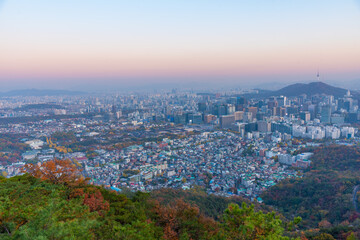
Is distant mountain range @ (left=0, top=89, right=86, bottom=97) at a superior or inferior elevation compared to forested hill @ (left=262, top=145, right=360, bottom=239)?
superior

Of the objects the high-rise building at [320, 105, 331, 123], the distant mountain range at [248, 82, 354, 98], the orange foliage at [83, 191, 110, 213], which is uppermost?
the distant mountain range at [248, 82, 354, 98]

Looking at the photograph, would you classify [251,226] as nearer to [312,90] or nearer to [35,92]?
[312,90]

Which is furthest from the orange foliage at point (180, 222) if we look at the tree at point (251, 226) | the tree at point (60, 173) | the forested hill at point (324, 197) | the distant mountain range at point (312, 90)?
the distant mountain range at point (312, 90)

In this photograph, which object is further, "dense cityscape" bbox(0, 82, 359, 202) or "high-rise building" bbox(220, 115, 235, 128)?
"high-rise building" bbox(220, 115, 235, 128)

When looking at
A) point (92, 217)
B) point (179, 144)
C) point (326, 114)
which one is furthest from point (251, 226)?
point (326, 114)

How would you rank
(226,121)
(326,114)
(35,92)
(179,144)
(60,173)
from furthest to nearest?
(35,92), (226,121), (326,114), (179,144), (60,173)

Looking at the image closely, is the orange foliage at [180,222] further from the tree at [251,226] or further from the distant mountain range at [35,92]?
the distant mountain range at [35,92]

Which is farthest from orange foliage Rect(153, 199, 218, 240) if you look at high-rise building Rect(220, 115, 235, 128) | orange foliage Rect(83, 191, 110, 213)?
high-rise building Rect(220, 115, 235, 128)

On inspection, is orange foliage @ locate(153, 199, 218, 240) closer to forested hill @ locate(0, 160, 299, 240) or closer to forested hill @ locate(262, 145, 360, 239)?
forested hill @ locate(0, 160, 299, 240)

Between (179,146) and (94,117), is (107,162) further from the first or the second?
(94,117)
